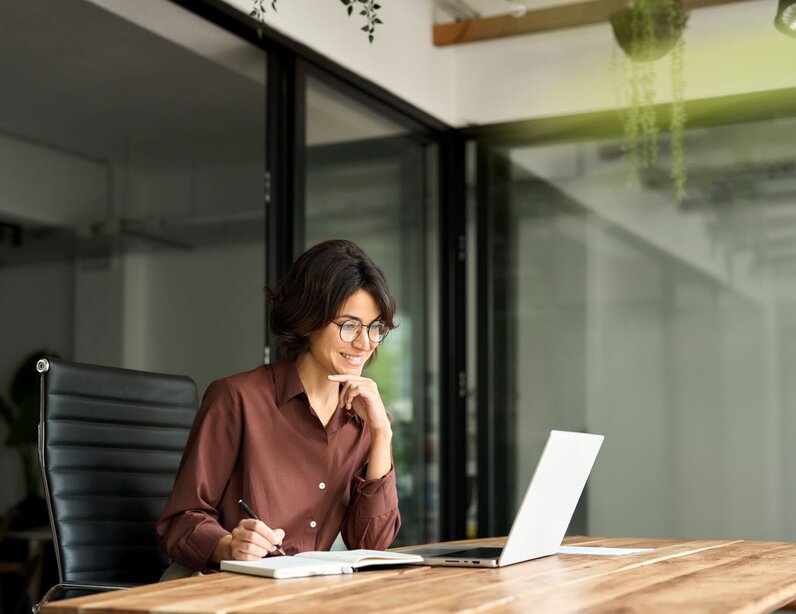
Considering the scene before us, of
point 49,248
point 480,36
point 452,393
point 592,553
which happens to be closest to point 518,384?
point 452,393

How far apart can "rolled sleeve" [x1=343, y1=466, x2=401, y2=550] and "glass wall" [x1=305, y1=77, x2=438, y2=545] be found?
1.92 meters

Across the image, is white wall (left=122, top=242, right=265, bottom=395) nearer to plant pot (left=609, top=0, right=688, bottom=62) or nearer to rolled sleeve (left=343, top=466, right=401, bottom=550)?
rolled sleeve (left=343, top=466, right=401, bottom=550)

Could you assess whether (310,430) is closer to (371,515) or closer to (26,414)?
(371,515)

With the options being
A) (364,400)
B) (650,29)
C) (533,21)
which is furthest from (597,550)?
(533,21)

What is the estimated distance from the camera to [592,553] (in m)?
2.24

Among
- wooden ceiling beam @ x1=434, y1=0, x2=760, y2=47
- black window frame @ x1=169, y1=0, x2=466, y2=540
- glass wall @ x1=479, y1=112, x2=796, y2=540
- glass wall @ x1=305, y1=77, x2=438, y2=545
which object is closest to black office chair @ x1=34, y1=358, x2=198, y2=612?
black window frame @ x1=169, y1=0, x2=466, y2=540

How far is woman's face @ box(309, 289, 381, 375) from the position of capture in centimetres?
234

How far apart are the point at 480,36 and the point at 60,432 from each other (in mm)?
2925

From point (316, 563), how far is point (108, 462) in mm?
Answer: 850

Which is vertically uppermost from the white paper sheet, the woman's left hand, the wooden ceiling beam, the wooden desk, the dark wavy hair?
the wooden ceiling beam

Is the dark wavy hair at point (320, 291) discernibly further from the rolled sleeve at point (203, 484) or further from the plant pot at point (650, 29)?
the plant pot at point (650, 29)

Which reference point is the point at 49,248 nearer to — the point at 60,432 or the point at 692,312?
the point at 60,432

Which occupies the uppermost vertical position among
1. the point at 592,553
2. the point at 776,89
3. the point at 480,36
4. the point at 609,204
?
the point at 480,36

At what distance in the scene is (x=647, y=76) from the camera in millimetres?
4352
